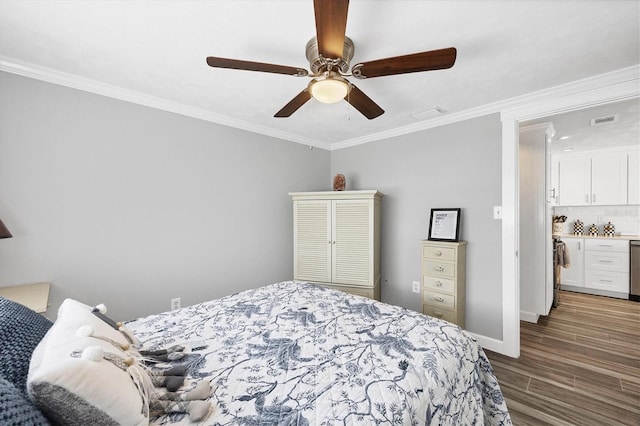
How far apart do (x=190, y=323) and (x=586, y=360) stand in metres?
3.34

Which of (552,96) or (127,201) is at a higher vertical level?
(552,96)

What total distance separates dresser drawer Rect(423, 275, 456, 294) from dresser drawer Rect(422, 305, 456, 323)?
0.66 feet

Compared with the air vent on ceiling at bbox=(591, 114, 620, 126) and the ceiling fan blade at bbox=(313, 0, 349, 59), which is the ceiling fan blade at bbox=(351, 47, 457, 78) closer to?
the ceiling fan blade at bbox=(313, 0, 349, 59)

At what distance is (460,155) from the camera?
293 centimetres

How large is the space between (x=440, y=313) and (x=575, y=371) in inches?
42.8

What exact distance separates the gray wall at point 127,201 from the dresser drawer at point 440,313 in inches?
71.4

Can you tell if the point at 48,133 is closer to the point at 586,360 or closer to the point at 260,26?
the point at 260,26

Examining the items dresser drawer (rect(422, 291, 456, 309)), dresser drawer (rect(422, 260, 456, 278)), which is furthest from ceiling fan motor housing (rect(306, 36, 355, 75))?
dresser drawer (rect(422, 291, 456, 309))

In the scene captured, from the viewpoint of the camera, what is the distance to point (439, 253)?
284cm

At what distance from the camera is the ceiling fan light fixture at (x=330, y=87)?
5.02ft

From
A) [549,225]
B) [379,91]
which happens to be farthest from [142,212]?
[549,225]

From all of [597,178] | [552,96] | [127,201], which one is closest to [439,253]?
[552,96]

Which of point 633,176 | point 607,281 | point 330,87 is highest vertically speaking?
point 330,87

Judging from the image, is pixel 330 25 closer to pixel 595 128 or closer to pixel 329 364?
pixel 329 364
